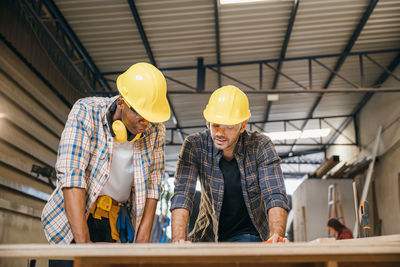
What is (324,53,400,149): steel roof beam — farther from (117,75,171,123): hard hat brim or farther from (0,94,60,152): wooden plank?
(117,75,171,123): hard hat brim

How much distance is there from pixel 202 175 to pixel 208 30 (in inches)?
280

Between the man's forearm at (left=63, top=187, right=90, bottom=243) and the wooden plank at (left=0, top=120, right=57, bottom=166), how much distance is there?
5607 millimetres

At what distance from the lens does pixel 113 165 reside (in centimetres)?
254

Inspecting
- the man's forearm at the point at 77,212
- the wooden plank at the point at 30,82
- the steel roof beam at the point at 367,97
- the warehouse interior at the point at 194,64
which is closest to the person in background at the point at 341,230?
the warehouse interior at the point at 194,64

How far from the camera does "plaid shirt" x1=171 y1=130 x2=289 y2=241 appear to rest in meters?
2.88

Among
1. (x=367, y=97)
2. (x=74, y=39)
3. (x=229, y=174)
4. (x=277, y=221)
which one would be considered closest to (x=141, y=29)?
(x=74, y=39)

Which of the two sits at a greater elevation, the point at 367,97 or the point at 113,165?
the point at 367,97

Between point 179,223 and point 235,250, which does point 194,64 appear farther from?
point 235,250

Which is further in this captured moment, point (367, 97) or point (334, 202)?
point (367, 97)

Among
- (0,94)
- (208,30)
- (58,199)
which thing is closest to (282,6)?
(208,30)

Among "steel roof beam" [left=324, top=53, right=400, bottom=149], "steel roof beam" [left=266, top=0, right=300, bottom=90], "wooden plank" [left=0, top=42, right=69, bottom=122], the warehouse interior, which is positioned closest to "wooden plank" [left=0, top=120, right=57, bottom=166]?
the warehouse interior

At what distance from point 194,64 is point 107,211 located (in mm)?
9022

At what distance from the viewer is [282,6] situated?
9.09 m

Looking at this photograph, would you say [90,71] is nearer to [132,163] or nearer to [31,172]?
[31,172]
